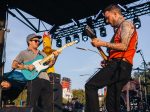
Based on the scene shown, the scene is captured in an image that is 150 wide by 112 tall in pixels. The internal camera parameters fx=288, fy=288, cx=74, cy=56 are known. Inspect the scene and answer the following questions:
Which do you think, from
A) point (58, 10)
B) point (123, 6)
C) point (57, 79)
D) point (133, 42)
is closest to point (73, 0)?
point (58, 10)

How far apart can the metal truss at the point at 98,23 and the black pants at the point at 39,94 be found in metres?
6.84

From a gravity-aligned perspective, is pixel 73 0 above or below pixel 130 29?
above

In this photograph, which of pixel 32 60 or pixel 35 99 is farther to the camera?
pixel 32 60

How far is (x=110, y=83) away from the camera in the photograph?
127 inches

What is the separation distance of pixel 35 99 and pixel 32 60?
2.60 feet

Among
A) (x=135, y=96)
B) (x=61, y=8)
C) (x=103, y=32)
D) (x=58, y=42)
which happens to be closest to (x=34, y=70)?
(x=135, y=96)

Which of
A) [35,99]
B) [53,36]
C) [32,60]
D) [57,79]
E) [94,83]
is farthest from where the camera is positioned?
[53,36]

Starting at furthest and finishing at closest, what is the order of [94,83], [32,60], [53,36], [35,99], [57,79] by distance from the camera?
1. [53,36]
2. [57,79]
3. [32,60]
4. [35,99]
5. [94,83]

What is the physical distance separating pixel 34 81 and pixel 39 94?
10.4 inches

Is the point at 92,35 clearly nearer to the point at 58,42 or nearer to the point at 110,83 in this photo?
the point at 110,83

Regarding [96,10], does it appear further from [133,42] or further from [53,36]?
[133,42]

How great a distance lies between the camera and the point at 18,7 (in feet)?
35.7

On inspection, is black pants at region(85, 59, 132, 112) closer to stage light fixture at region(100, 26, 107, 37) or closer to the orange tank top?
the orange tank top

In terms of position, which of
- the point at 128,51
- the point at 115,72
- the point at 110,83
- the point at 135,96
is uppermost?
the point at 128,51
